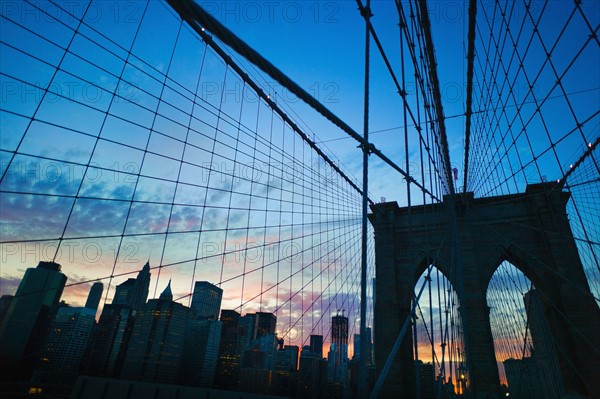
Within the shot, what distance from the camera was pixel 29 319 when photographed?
3.18 meters

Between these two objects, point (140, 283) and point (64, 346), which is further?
point (140, 283)

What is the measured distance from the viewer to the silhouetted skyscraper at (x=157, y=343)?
436 centimetres

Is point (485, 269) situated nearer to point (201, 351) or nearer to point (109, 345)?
point (201, 351)

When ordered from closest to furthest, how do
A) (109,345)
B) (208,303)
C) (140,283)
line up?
(140,283)
(109,345)
(208,303)

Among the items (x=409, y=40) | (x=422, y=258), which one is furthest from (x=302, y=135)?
(x=422, y=258)

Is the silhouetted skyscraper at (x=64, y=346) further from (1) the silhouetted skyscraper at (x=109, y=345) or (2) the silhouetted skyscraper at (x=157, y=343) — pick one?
(2) the silhouetted skyscraper at (x=157, y=343)

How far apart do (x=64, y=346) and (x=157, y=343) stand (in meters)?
3.16

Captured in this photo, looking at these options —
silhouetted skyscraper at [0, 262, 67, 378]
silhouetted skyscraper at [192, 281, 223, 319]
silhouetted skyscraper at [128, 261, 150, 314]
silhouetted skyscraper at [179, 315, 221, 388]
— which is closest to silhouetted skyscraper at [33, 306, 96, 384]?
silhouetted skyscraper at [0, 262, 67, 378]

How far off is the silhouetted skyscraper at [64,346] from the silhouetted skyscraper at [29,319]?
121mm

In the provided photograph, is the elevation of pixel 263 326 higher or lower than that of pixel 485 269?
lower

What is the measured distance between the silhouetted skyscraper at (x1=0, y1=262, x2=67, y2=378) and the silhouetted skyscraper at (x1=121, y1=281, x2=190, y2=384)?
124 cm

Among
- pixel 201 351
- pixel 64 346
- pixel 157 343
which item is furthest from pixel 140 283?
pixel 157 343

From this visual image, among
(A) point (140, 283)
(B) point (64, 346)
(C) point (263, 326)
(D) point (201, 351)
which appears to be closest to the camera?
(B) point (64, 346)

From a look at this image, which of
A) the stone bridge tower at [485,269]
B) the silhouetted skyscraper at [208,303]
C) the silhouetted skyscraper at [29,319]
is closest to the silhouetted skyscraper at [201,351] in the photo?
the silhouetted skyscraper at [208,303]
